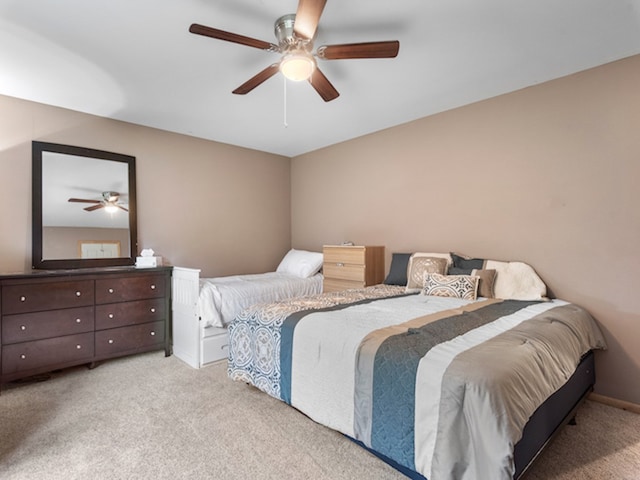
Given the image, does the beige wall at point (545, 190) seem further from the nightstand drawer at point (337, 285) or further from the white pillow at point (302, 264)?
the white pillow at point (302, 264)

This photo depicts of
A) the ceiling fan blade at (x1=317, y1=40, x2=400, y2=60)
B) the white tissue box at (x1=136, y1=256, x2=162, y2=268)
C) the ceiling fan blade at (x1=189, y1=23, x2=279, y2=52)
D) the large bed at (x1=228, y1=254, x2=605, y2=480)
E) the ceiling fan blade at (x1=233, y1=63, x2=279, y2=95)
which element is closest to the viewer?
the large bed at (x1=228, y1=254, x2=605, y2=480)

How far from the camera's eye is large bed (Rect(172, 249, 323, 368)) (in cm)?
294

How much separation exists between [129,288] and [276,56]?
7.94ft

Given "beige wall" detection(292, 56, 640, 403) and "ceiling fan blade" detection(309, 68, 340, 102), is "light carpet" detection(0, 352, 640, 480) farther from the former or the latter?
"ceiling fan blade" detection(309, 68, 340, 102)

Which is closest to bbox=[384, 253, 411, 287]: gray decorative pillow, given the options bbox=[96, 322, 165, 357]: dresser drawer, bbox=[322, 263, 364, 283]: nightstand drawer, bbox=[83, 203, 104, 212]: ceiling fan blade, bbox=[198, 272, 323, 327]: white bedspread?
bbox=[322, 263, 364, 283]: nightstand drawer

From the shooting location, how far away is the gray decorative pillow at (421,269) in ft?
9.61

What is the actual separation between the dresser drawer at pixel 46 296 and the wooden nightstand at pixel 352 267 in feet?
7.65

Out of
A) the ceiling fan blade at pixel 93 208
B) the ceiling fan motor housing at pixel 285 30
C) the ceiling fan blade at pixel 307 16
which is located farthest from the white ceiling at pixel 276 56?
the ceiling fan blade at pixel 93 208

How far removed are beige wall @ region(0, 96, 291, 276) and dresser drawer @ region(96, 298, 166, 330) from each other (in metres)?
0.73

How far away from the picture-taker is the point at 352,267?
11.8 ft

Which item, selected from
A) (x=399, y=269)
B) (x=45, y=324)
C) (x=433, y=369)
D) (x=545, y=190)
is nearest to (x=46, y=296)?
(x=45, y=324)

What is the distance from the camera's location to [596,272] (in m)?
2.39

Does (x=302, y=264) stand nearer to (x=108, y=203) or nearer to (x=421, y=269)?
(x=421, y=269)

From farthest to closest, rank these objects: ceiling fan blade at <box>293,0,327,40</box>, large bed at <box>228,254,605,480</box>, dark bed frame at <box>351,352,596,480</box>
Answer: ceiling fan blade at <box>293,0,327,40</box>, dark bed frame at <box>351,352,596,480</box>, large bed at <box>228,254,605,480</box>
